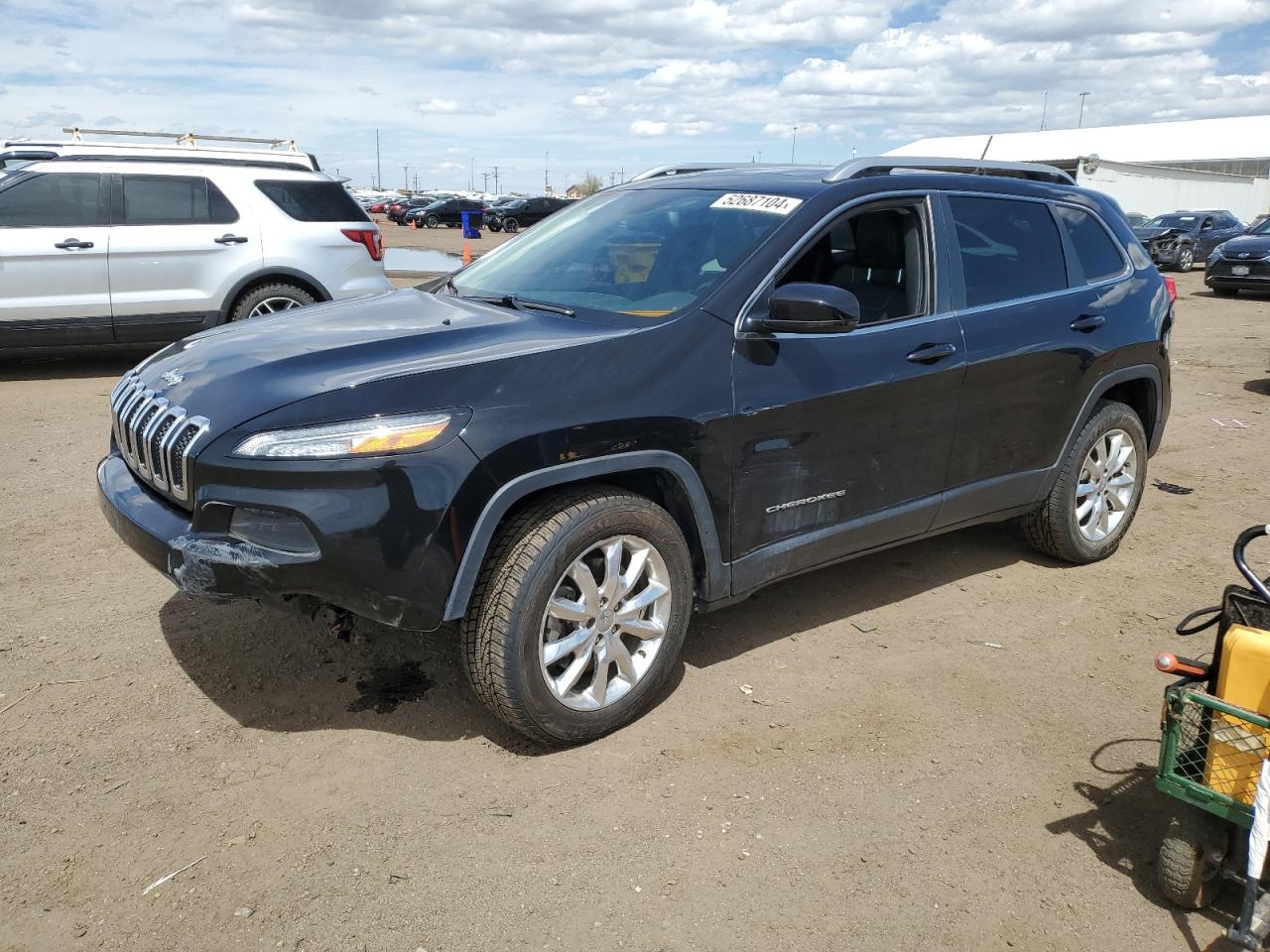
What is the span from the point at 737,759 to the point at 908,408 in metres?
1.53

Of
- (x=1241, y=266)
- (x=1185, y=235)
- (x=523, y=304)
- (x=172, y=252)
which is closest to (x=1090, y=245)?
(x=523, y=304)

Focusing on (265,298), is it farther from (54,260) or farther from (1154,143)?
(1154,143)

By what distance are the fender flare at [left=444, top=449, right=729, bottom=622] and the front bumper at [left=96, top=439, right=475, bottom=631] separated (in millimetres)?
48

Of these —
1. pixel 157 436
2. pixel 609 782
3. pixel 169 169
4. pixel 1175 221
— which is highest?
pixel 1175 221

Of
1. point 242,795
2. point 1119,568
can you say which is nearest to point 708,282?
point 242,795

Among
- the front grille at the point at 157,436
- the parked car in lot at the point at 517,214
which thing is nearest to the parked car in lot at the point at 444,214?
the parked car in lot at the point at 517,214

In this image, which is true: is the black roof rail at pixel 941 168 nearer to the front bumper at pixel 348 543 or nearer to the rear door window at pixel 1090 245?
the rear door window at pixel 1090 245

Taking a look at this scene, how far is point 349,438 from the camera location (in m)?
2.84

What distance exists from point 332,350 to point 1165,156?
7363 centimetres

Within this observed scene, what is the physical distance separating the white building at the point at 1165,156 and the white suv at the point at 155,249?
33.0 m

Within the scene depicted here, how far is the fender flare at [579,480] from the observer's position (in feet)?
9.60

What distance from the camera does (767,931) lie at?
251 centimetres

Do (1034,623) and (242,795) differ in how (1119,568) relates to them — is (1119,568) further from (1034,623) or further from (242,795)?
(242,795)

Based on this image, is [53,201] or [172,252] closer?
[53,201]
